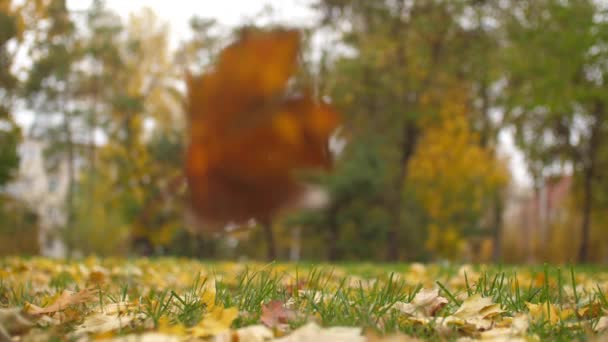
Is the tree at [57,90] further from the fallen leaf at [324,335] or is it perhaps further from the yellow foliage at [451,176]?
the fallen leaf at [324,335]

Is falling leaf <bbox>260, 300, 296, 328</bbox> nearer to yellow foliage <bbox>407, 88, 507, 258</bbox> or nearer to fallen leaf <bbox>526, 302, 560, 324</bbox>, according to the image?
fallen leaf <bbox>526, 302, 560, 324</bbox>

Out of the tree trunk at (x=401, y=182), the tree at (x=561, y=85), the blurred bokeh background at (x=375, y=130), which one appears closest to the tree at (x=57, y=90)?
the blurred bokeh background at (x=375, y=130)

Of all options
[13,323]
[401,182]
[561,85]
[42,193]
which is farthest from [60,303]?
[42,193]

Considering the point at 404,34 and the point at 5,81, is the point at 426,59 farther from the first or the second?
the point at 5,81

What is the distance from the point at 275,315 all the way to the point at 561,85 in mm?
9925

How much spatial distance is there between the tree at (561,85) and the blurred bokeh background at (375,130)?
0.07m

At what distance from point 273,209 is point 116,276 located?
1769mm

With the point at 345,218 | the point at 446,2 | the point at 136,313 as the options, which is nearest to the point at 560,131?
the point at 446,2

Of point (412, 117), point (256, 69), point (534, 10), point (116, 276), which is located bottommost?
point (116, 276)

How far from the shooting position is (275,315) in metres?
1.60

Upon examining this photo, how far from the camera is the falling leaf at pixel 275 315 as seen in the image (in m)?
1.56

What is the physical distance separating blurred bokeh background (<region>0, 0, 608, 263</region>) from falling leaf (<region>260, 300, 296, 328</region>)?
1057 centimetres

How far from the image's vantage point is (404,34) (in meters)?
17.7

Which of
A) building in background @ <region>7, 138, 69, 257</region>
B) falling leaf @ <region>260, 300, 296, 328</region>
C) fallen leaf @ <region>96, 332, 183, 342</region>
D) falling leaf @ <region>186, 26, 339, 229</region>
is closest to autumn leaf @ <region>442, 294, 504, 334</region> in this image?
falling leaf @ <region>260, 300, 296, 328</region>
